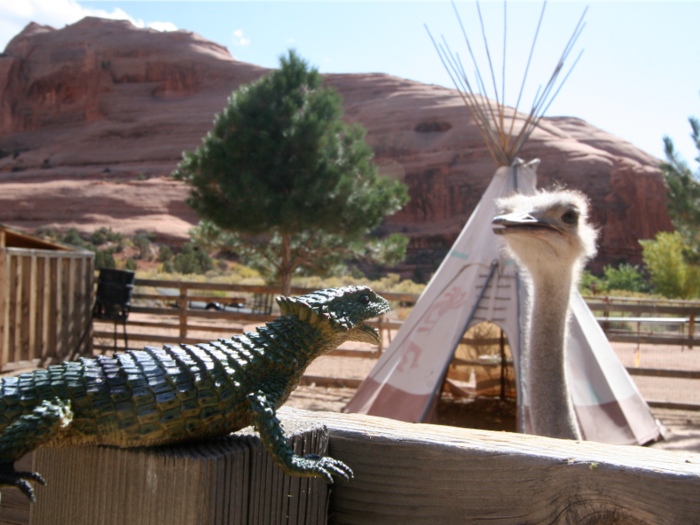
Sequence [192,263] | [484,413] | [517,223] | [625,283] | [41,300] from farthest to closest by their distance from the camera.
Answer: [192,263] < [625,283] < [41,300] < [484,413] < [517,223]

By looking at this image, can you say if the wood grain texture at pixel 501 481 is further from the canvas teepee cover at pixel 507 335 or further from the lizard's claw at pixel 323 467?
the canvas teepee cover at pixel 507 335

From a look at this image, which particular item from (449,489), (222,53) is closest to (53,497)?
(449,489)

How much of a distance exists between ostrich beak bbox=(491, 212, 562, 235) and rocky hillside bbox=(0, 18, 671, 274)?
1270 inches

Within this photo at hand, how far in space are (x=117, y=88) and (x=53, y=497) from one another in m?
63.2

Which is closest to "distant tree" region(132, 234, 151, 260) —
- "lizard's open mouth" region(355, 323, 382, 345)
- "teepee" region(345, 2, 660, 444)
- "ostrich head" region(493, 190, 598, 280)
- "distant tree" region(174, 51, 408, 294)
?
"distant tree" region(174, 51, 408, 294)

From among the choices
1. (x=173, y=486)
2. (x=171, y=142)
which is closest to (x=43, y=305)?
(x=173, y=486)

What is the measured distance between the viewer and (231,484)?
74cm

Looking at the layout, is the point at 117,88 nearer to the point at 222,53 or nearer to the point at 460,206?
the point at 222,53

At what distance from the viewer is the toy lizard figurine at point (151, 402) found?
0.69m

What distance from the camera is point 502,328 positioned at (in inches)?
188

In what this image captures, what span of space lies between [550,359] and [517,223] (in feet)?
2.74

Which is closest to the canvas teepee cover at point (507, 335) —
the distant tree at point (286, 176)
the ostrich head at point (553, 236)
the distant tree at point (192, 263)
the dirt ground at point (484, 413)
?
the dirt ground at point (484, 413)

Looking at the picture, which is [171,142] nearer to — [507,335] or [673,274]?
[673,274]

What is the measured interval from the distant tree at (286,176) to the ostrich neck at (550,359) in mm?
6356
